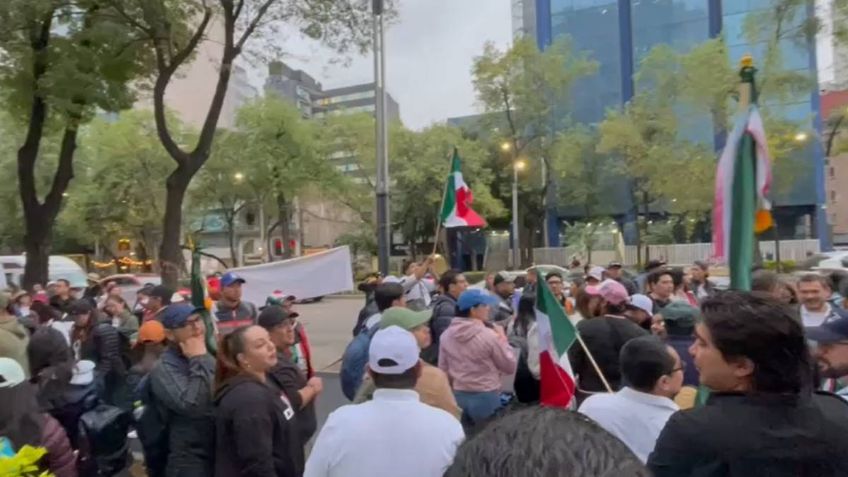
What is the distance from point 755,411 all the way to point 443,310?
5.68 metres

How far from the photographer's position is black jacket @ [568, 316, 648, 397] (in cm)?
489

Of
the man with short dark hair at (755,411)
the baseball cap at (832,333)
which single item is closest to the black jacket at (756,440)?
the man with short dark hair at (755,411)

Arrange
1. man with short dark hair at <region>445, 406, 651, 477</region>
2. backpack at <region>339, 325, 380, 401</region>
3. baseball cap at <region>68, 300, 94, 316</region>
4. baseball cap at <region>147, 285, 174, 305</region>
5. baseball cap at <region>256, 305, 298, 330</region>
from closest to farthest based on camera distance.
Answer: man with short dark hair at <region>445, 406, 651, 477</region> → baseball cap at <region>256, 305, 298, 330</region> → backpack at <region>339, 325, 380, 401</region> → baseball cap at <region>68, 300, 94, 316</region> → baseball cap at <region>147, 285, 174, 305</region>

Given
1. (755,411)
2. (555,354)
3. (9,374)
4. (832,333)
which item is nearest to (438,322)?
(555,354)

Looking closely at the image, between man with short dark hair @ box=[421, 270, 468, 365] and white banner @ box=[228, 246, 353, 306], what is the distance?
198cm

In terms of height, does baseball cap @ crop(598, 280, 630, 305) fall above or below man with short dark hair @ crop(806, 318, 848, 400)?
above

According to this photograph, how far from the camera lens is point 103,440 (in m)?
5.91

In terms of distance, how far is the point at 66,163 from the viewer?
67.7 feet

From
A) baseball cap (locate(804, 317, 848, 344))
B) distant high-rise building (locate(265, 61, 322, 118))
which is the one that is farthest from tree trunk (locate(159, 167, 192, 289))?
distant high-rise building (locate(265, 61, 322, 118))

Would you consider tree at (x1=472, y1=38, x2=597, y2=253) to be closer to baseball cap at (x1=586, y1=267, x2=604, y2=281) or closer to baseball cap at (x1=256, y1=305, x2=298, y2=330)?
baseball cap at (x1=586, y1=267, x2=604, y2=281)

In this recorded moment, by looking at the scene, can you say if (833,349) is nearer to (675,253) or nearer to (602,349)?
(602,349)

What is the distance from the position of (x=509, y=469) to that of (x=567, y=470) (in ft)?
0.24

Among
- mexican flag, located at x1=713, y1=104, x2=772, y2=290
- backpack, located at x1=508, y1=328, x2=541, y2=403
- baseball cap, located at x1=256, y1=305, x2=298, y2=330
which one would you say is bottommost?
backpack, located at x1=508, y1=328, x2=541, y2=403

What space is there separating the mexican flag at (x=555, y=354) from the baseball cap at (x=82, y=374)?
3283 mm
